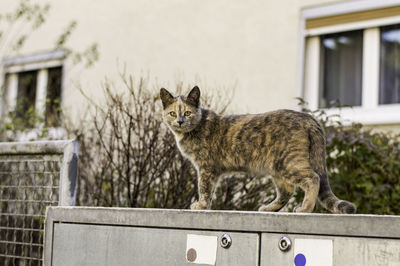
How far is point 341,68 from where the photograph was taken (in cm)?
618

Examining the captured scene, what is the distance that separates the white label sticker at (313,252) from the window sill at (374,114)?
12.0ft

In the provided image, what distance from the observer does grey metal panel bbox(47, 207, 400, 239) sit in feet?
5.75

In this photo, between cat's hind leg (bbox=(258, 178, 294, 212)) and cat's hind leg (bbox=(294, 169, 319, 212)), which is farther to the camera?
cat's hind leg (bbox=(258, 178, 294, 212))

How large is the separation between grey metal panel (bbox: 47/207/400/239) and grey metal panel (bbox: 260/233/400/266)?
2 cm

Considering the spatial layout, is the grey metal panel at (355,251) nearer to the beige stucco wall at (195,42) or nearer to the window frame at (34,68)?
the beige stucco wall at (195,42)

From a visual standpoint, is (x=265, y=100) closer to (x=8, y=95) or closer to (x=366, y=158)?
(x=366, y=158)

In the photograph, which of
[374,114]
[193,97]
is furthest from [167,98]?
[374,114]

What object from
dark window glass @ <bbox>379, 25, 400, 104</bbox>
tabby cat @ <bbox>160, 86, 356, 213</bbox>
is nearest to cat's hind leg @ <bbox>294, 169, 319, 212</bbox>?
tabby cat @ <bbox>160, 86, 356, 213</bbox>

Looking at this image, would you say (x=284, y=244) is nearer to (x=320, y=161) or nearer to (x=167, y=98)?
(x=320, y=161)

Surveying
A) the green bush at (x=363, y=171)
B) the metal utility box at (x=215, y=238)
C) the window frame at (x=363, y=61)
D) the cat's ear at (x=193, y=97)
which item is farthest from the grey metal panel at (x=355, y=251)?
the window frame at (x=363, y=61)

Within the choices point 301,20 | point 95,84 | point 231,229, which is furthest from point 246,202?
point 95,84

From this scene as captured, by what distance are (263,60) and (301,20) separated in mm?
550

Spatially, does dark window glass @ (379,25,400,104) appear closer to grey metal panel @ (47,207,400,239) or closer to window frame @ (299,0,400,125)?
window frame @ (299,0,400,125)

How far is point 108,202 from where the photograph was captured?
→ 4.09 meters
